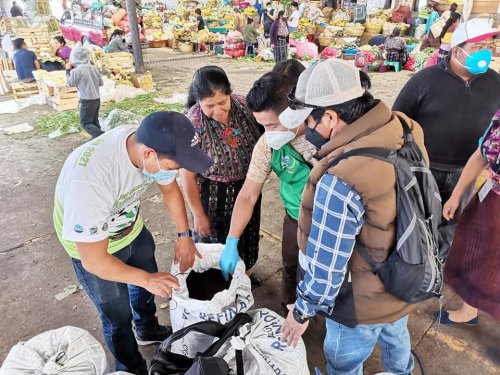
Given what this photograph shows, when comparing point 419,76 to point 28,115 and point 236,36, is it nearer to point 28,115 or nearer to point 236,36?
point 28,115

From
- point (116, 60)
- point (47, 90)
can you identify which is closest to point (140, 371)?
point (47, 90)

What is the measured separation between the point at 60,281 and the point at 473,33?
10.5 ft

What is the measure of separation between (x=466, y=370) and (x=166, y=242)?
7.76 ft

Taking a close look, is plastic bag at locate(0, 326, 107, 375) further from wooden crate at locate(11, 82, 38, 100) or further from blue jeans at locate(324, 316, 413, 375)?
wooden crate at locate(11, 82, 38, 100)

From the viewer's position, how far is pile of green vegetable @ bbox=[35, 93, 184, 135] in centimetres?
628

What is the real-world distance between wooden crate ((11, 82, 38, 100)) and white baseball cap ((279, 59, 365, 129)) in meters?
8.36

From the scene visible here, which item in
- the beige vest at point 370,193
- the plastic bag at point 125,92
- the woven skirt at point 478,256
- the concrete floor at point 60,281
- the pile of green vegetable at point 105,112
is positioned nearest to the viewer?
the beige vest at point 370,193

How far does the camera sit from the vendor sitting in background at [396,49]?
999 cm

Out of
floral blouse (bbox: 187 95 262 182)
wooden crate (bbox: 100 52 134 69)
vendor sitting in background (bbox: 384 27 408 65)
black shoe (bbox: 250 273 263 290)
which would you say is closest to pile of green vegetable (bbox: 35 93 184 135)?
wooden crate (bbox: 100 52 134 69)

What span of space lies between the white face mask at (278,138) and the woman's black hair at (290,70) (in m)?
0.26

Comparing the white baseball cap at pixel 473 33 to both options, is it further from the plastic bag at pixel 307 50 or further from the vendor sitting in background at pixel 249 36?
the vendor sitting in background at pixel 249 36

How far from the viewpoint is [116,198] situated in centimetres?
153

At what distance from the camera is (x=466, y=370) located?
6.97 ft

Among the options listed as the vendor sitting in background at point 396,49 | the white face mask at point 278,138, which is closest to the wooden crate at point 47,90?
the white face mask at point 278,138
